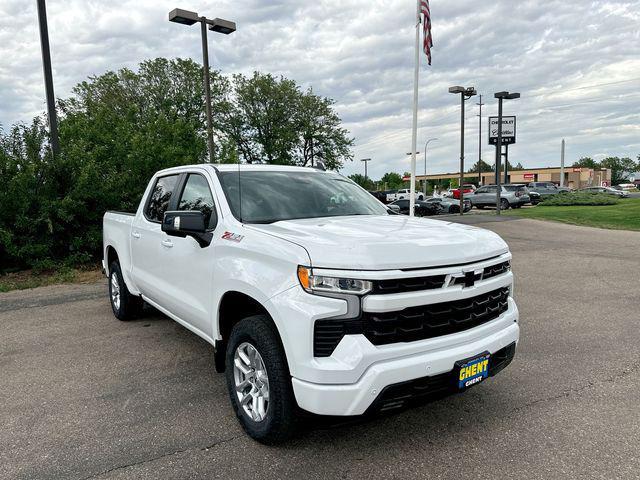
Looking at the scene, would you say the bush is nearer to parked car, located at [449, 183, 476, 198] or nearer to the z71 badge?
parked car, located at [449, 183, 476, 198]

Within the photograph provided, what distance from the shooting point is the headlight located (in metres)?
2.54

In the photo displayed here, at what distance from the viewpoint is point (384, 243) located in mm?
2660

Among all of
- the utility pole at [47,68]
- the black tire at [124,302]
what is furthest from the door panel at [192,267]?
the utility pole at [47,68]

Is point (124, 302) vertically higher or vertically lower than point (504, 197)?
higher

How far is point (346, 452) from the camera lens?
9.61ft

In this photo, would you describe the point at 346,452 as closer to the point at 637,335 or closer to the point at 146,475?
the point at 146,475

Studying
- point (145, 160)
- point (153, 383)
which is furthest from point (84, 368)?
point (145, 160)

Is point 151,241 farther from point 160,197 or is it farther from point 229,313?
point 229,313

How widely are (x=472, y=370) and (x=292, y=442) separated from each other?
121cm

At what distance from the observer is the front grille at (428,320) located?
101 inches

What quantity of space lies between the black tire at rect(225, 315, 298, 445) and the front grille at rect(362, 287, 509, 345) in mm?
558

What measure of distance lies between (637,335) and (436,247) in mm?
3755

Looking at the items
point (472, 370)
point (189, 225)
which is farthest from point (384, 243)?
point (189, 225)

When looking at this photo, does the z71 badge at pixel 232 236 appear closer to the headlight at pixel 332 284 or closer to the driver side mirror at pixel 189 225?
the driver side mirror at pixel 189 225
